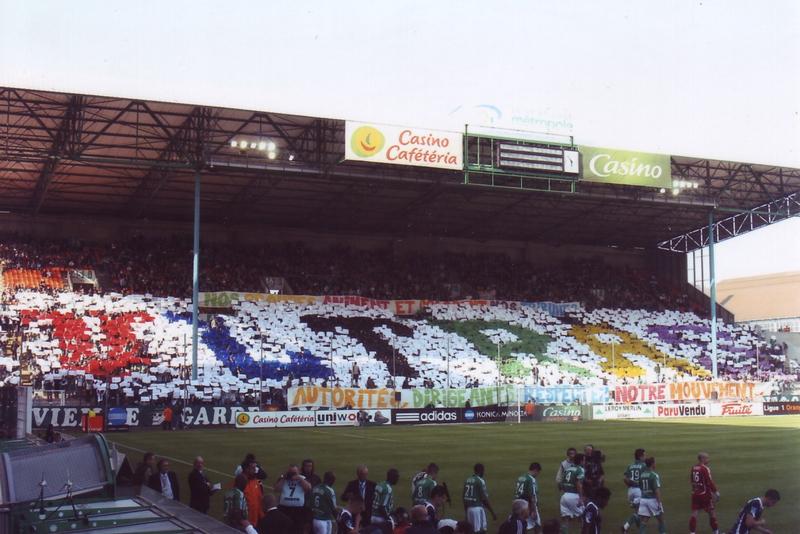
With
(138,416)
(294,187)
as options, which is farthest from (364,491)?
(294,187)

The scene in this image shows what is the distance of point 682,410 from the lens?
52594 mm

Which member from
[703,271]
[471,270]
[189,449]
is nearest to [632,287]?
[703,271]

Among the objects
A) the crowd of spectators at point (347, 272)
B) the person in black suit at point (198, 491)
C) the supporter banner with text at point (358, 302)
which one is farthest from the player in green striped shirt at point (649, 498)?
the crowd of spectators at point (347, 272)

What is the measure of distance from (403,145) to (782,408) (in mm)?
29992

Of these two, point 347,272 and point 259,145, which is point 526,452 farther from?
point 347,272

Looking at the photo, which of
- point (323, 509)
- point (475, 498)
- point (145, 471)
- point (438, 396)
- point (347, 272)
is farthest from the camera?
point (347, 272)

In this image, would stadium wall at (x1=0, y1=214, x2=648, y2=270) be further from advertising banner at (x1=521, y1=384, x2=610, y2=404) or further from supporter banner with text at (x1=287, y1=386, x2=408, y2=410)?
advertising banner at (x1=521, y1=384, x2=610, y2=404)

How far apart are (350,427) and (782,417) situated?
25599 mm

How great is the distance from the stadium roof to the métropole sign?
279 cm

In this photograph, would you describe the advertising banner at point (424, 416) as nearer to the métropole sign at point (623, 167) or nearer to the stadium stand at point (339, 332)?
the stadium stand at point (339, 332)

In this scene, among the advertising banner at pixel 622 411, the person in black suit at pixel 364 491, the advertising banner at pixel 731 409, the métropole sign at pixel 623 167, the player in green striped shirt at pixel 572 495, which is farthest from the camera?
the advertising banner at pixel 731 409

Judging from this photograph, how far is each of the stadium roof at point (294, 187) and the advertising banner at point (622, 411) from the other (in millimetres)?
12431

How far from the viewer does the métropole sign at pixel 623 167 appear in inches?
1925

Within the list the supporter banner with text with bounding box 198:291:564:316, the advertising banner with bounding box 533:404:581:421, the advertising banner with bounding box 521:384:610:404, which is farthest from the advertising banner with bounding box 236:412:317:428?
the supporter banner with text with bounding box 198:291:564:316
